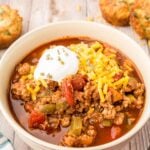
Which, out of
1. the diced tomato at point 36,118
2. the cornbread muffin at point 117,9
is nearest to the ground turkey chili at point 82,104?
the diced tomato at point 36,118

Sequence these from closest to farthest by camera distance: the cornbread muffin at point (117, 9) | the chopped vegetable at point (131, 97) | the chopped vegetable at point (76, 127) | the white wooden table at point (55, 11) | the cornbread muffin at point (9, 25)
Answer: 1. the chopped vegetable at point (76, 127)
2. the chopped vegetable at point (131, 97)
3. the cornbread muffin at point (9, 25)
4. the cornbread muffin at point (117, 9)
5. the white wooden table at point (55, 11)

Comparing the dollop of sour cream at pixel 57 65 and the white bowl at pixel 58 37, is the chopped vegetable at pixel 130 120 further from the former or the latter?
the dollop of sour cream at pixel 57 65

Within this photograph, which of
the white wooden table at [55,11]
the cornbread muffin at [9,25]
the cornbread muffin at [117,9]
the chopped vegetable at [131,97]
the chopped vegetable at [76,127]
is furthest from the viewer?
the white wooden table at [55,11]

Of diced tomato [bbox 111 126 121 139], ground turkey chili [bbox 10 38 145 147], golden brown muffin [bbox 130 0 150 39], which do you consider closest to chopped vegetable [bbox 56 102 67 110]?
ground turkey chili [bbox 10 38 145 147]

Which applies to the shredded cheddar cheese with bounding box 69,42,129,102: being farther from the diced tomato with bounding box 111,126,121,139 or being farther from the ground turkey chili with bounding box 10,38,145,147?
the diced tomato with bounding box 111,126,121,139

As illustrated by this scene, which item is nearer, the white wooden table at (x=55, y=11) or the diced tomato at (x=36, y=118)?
the diced tomato at (x=36, y=118)

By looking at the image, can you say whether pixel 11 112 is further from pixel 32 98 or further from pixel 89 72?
pixel 89 72

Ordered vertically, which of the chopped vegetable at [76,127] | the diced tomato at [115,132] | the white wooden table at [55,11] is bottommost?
the white wooden table at [55,11]

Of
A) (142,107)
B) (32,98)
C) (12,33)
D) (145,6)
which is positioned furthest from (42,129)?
(145,6)
